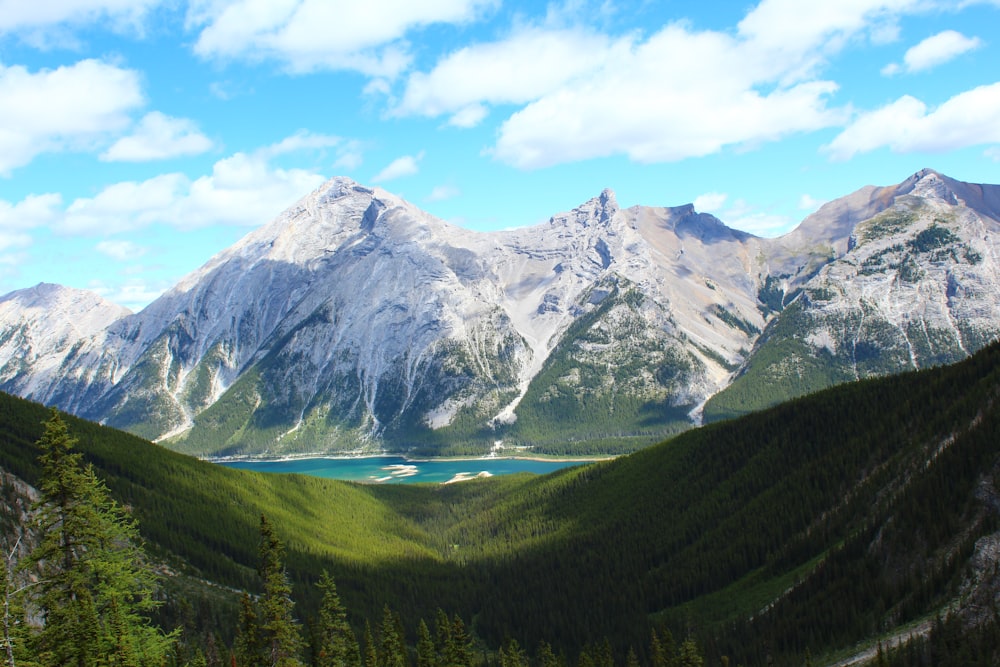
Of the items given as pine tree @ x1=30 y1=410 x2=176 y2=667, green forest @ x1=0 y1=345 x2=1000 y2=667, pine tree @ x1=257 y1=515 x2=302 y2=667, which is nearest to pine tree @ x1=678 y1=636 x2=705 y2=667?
green forest @ x1=0 y1=345 x2=1000 y2=667

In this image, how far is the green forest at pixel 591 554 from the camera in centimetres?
4588

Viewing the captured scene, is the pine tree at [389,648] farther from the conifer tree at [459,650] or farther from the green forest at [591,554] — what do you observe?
the conifer tree at [459,650]

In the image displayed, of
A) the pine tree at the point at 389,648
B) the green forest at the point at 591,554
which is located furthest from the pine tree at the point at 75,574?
the pine tree at the point at 389,648

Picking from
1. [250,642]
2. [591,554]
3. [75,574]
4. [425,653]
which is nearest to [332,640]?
[425,653]

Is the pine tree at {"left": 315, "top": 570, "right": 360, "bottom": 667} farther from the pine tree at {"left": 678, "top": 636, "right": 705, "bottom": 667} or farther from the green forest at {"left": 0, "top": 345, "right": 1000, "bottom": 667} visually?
the pine tree at {"left": 678, "top": 636, "right": 705, "bottom": 667}

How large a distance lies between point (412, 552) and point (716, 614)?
7123 centimetres

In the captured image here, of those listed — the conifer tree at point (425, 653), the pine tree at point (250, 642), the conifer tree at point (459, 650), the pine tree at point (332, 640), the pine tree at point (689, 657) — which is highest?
the pine tree at point (250, 642)

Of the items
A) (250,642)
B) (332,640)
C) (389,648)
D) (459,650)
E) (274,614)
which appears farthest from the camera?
(389,648)

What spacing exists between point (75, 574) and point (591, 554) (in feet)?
403

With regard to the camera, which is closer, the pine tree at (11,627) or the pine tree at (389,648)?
the pine tree at (11,627)

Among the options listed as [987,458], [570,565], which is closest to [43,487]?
[987,458]

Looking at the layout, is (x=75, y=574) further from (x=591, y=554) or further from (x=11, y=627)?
(x=591, y=554)

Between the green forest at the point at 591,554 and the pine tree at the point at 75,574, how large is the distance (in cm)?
15

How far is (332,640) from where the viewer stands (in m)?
68.0
